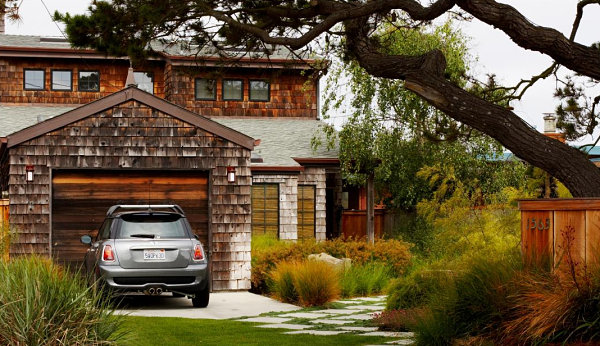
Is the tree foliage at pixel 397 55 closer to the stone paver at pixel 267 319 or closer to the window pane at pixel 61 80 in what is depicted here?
the stone paver at pixel 267 319

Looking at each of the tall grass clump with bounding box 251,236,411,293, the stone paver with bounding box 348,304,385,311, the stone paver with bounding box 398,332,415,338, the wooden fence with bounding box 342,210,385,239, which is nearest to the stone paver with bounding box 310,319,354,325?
the stone paver with bounding box 398,332,415,338

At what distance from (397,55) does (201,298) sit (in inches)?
258

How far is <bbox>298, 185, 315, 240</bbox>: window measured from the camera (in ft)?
91.2

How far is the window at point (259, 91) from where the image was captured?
105 feet


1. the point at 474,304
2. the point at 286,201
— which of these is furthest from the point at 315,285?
the point at 286,201

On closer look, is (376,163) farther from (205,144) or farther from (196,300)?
(196,300)

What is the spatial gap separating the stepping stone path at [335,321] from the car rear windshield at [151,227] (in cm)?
221

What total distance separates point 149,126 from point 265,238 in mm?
5971

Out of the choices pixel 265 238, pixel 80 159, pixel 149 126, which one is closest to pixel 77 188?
pixel 80 159

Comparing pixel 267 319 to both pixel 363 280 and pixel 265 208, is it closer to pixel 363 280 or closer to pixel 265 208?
pixel 363 280

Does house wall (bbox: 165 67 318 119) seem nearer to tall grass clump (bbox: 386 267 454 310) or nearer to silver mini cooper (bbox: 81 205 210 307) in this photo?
silver mini cooper (bbox: 81 205 210 307)

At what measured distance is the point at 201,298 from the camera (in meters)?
16.0

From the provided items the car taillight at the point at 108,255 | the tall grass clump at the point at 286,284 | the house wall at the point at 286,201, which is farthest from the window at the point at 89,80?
the car taillight at the point at 108,255

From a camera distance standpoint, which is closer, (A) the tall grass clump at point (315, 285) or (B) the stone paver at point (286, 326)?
(B) the stone paver at point (286, 326)
